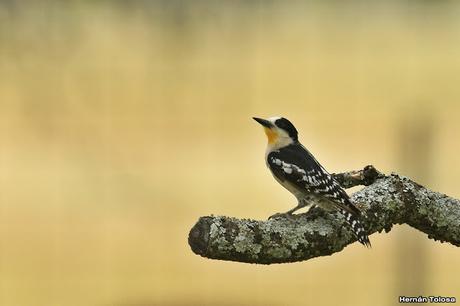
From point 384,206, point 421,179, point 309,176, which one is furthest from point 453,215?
point 421,179

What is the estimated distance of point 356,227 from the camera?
495 cm

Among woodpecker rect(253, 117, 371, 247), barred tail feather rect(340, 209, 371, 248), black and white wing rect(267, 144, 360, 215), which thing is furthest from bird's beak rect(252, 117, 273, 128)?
barred tail feather rect(340, 209, 371, 248)

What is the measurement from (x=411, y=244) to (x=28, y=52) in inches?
108

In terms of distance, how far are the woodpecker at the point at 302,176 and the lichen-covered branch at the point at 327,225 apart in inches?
2.5

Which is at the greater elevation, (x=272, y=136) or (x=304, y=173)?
(x=272, y=136)

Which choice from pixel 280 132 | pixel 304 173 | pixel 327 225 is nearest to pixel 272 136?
pixel 280 132

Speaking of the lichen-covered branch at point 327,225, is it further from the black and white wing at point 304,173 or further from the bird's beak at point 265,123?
the bird's beak at point 265,123

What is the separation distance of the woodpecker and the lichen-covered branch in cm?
6

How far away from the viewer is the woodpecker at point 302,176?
5035 millimetres

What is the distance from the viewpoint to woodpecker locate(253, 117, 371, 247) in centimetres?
504

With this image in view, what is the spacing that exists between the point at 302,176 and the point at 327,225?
0.76 meters

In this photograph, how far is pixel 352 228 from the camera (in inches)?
195

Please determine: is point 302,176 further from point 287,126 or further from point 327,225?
point 327,225

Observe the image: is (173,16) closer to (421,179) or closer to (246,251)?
(421,179)
